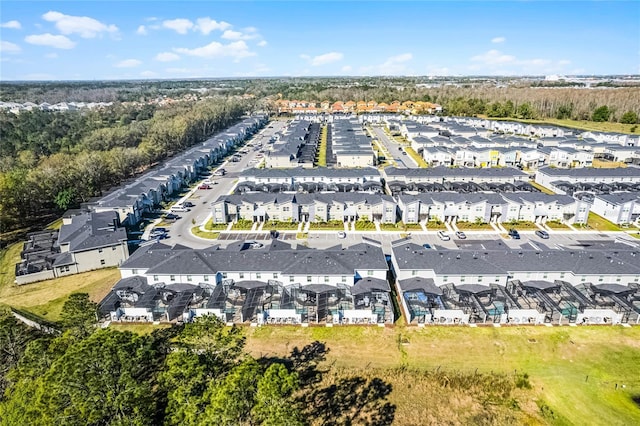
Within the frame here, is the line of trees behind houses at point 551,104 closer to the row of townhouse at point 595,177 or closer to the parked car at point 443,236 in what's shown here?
the row of townhouse at point 595,177

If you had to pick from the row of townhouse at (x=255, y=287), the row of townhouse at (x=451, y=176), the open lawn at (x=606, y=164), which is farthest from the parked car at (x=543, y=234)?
the open lawn at (x=606, y=164)

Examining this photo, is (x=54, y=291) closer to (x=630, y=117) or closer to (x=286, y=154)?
(x=286, y=154)

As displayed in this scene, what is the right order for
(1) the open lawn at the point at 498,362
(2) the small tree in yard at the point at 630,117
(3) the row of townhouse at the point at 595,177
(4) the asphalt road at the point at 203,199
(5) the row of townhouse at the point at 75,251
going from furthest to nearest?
(2) the small tree in yard at the point at 630,117 < (3) the row of townhouse at the point at 595,177 < (4) the asphalt road at the point at 203,199 < (5) the row of townhouse at the point at 75,251 < (1) the open lawn at the point at 498,362

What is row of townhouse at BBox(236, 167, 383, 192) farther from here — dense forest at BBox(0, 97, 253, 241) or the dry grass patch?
the dry grass patch

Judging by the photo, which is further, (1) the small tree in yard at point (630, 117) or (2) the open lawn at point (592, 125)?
(1) the small tree in yard at point (630, 117)

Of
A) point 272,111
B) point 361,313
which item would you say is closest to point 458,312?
point 361,313

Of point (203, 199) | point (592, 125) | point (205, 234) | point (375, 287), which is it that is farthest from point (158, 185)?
point (592, 125)

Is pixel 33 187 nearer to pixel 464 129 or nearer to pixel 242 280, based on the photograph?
pixel 242 280

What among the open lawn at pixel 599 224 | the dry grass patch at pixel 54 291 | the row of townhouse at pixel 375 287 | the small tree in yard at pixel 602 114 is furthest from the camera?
the small tree in yard at pixel 602 114
